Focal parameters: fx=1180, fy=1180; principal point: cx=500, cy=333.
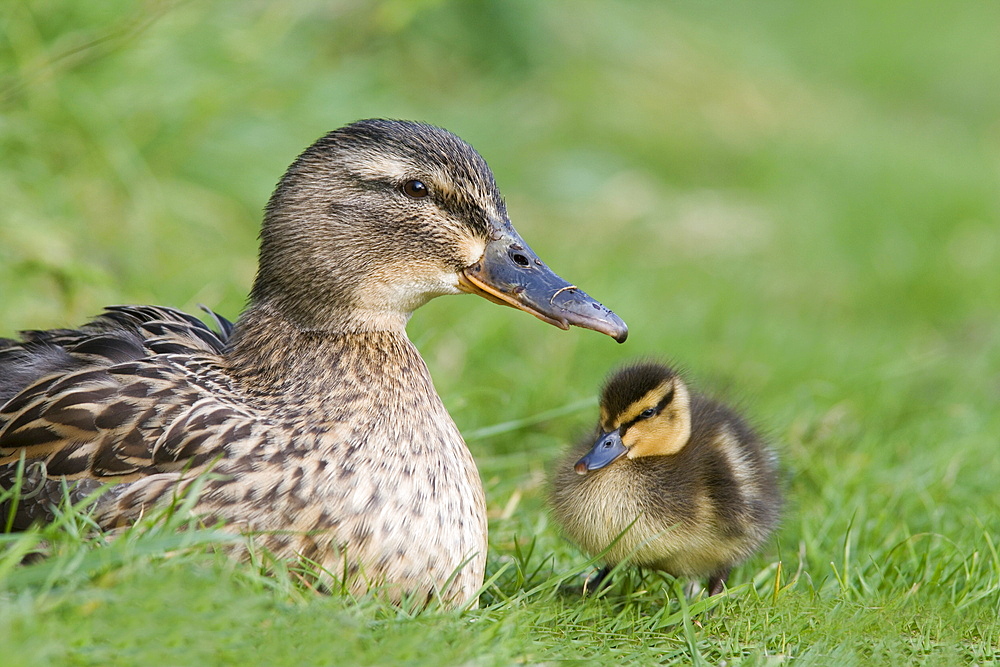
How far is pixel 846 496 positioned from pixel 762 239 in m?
4.54

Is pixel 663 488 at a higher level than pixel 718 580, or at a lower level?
higher

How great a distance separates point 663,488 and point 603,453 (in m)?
0.19

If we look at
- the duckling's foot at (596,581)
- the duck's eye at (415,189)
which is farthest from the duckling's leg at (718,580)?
the duck's eye at (415,189)

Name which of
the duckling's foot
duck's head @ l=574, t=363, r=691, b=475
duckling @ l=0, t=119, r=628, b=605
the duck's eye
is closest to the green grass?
the duckling's foot

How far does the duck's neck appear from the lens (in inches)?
118

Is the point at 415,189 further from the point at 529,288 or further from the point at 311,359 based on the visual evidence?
the point at 311,359

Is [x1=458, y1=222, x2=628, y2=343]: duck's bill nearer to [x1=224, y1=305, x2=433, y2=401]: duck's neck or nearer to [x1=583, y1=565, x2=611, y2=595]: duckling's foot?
[x1=224, y1=305, x2=433, y2=401]: duck's neck

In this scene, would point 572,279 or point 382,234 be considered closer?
point 382,234

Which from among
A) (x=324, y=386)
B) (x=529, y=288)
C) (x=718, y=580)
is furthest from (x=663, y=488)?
(x=324, y=386)

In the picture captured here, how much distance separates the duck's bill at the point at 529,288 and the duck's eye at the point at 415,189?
219mm

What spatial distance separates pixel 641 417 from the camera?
10.7 ft

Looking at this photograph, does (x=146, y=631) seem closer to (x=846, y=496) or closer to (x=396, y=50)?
(x=846, y=496)

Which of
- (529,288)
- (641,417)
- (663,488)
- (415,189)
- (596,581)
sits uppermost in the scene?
(415,189)

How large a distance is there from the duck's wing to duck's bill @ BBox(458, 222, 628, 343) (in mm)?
721
